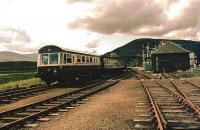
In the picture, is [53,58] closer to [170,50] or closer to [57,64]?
[57,64]

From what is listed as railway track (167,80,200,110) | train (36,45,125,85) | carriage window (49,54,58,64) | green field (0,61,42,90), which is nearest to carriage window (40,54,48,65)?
train (36,45,125,85)

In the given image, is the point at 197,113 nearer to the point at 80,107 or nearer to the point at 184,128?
the point at 184,128

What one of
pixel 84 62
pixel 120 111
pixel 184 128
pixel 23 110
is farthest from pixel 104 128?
pixel 84 62

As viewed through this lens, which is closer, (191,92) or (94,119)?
(94,119)

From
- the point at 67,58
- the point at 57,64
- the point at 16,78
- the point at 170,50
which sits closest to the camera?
the point at 57,64

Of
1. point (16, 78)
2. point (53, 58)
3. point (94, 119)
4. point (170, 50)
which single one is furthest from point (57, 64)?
point (170, 50)

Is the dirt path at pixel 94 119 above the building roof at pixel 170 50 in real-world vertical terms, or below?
below

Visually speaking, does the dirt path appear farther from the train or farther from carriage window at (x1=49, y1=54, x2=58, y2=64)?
carriage window at (x1=49, y1=54, x2=58, y2=64)

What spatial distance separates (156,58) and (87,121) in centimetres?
5327

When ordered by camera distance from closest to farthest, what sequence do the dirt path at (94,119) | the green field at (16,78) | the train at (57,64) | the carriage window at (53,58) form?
1. the dirt path at (94,119)
2. the train at (57,64)
3. the carriage window at (53,58)
4. the green field at (16,78)

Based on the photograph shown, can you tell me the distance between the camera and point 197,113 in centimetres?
952

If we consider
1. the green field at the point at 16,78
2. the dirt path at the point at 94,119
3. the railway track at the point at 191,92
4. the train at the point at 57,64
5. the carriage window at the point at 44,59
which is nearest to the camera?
the dirt path at the point at 94,119

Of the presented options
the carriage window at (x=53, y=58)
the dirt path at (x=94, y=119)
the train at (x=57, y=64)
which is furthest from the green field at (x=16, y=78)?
the dirt path at (x=94, y=119)

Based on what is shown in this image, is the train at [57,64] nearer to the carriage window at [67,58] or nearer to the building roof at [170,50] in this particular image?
the carriage window at [67,58]
